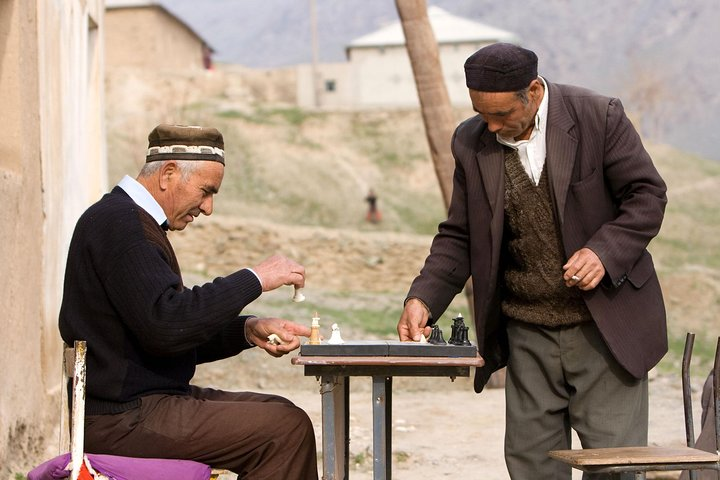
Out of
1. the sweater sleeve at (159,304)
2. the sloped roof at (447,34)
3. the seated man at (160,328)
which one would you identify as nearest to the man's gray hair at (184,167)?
the seated man at (160,328)

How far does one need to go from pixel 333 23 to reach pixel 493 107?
198 meters

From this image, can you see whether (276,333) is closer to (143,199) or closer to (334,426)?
(334,426)

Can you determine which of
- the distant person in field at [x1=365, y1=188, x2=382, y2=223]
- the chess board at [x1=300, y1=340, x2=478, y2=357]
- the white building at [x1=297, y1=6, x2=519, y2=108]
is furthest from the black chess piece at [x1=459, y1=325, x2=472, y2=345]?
the white building at [x1=297, y1=6, x2=519, y2=108]

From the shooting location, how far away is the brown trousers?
3.75 metres

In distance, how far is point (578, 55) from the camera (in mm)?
150750

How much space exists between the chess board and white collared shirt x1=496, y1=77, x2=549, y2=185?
0.81m

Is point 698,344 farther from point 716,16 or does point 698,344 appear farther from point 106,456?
point 716,16

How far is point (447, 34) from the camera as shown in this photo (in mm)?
60750

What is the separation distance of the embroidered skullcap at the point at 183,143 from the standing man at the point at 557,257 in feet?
3.19

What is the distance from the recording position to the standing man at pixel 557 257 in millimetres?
4059

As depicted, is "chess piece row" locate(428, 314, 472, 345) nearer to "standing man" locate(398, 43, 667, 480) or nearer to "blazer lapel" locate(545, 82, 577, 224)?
A: "standing man" locate(398, 43, 667, 480)

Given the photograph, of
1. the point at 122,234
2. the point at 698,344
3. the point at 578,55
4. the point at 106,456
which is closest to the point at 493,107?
the point at 122,234

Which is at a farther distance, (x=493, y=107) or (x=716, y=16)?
(x=716, y=16)

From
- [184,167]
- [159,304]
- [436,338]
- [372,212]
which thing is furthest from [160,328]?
[372,212]
